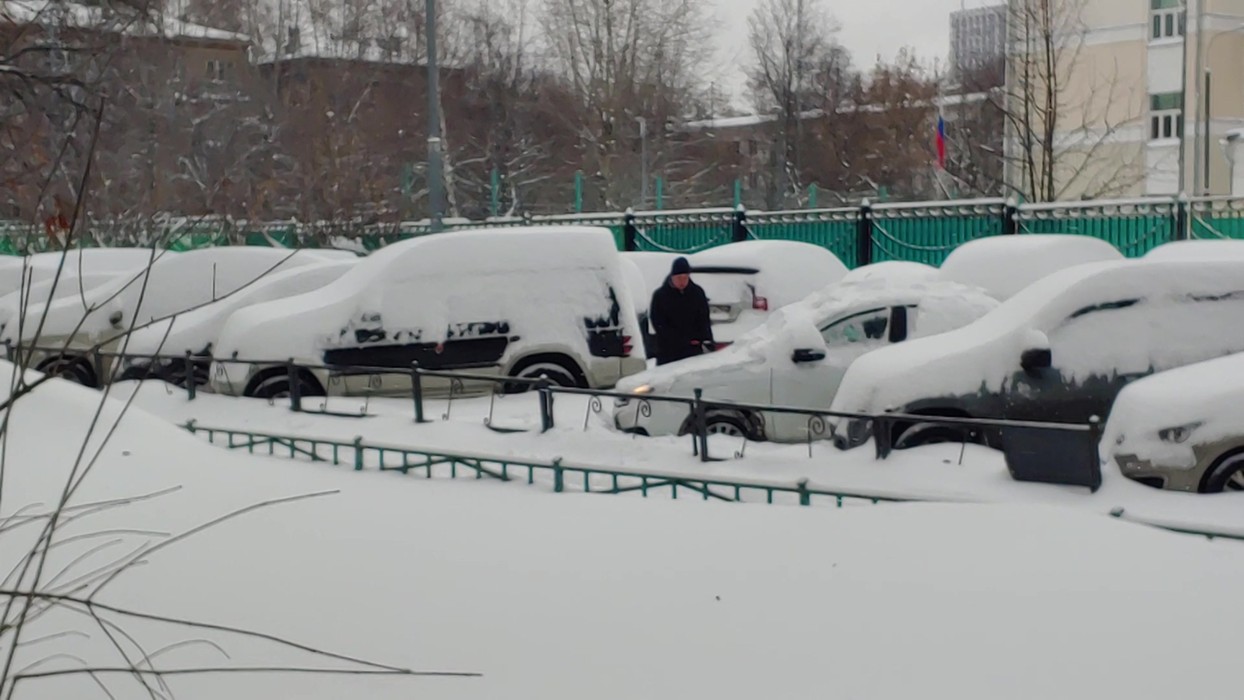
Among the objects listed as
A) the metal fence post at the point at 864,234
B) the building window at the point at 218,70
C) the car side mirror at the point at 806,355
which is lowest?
the car side mirror at the point at 806,355

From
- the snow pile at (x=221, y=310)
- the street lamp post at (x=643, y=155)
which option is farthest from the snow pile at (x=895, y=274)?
the street lamp post at (x=643, y=155)

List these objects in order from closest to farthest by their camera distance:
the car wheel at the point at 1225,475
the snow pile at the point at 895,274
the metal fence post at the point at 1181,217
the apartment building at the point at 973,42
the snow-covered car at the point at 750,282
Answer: the car wheel at the point at 1225,475 < the snow pile at the point at 895,274 < the snow-covered car at the point at 750,282 < the metal fence post at the point at 1181,217 < the apartment building at the point at 973,42

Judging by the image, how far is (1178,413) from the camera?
784 centimetres

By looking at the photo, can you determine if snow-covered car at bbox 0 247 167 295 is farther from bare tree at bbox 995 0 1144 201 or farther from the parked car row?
bare tree at bbox 995 0 1144 201

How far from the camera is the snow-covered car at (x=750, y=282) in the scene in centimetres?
1430

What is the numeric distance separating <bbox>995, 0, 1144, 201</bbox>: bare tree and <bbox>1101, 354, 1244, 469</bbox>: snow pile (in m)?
15.9

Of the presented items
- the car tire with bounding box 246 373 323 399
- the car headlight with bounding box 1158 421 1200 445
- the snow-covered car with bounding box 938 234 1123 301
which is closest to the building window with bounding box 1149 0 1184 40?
the snow-covered car with bounding box 938 234 1123 301

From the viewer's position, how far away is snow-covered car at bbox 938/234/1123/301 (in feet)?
42.7

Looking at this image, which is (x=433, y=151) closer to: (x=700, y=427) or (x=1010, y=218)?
(x=1010, y=218)

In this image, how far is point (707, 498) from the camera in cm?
622

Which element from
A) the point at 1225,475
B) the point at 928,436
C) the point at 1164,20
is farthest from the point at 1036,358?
the point at 1164,20

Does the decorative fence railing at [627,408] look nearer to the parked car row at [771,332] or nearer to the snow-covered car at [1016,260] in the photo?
the parked car row at [771,332]

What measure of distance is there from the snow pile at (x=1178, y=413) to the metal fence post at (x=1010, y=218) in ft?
37.0

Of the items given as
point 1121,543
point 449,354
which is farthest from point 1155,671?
point 449,354
